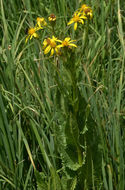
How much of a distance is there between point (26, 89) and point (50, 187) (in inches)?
21.2

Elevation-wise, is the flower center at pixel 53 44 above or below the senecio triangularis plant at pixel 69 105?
above

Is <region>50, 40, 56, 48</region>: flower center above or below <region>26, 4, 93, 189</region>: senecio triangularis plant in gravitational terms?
above

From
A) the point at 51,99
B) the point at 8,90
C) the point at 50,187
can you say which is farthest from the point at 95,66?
the point at 50,187

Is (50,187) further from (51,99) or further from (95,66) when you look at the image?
(95,66)

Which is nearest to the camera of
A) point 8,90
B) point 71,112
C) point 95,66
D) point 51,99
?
point 71,112

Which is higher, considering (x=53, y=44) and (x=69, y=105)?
(x=53, y=44)

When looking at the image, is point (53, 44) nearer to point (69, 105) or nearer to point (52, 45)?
point (52, 45)

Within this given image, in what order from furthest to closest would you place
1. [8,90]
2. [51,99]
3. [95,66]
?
1. [95,66]
2. [8,90]
3. [51,99]

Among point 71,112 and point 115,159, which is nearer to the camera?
point 71,112

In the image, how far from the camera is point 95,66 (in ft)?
5.72

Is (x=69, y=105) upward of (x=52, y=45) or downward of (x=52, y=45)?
downward

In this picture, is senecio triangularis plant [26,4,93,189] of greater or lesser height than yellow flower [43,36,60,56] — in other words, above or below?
below

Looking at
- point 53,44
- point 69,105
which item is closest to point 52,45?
point 53,44

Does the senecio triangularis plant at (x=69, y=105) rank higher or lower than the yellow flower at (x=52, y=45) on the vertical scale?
lower
